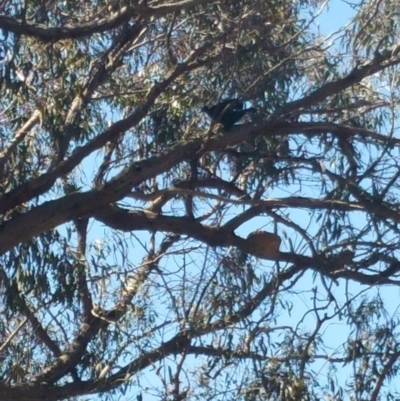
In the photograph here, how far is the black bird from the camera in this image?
7.92 m

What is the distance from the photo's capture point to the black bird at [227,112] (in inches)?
312

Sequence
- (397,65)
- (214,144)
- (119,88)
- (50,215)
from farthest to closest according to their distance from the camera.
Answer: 1. (119,88)
2. (397,65)
3. (214,144)
4. (50,215)

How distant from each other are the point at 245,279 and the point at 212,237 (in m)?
0.46

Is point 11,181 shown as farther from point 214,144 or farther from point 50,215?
point 214,144

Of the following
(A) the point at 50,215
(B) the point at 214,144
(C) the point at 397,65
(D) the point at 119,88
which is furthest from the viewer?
(D) the point at 119,88

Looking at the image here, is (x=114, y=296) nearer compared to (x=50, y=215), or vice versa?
(x=50, y=215)

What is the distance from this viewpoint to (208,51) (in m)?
8.80

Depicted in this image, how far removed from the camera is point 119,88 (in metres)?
9.27

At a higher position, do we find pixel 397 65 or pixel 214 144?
pixel 397 65

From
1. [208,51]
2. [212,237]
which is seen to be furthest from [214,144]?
[208,51]

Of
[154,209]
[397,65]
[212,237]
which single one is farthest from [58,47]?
[397,65]

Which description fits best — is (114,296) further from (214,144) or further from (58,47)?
(58,47)

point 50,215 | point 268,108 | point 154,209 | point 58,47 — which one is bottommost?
point 50,215

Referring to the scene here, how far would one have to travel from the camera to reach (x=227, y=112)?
7.96 metres
